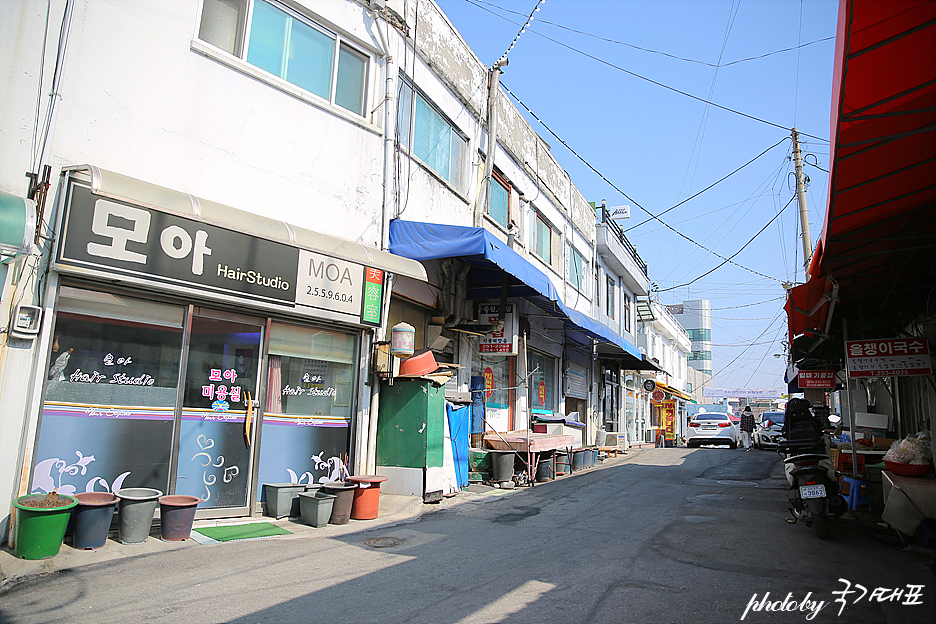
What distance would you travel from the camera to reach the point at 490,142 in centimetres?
1538

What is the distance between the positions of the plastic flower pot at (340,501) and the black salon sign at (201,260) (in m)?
2.62

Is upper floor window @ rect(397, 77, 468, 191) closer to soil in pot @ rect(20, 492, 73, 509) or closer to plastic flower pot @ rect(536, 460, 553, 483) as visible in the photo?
plastic flower pot @ rect(536, 460, 553, 483)

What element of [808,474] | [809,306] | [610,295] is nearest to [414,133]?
[809,306]

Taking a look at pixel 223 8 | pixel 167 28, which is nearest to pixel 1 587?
pixel 167 28

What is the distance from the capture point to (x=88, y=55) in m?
6.95

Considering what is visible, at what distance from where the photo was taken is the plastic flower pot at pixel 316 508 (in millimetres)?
8102

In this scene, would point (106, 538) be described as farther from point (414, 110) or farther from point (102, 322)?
point (414, 110)

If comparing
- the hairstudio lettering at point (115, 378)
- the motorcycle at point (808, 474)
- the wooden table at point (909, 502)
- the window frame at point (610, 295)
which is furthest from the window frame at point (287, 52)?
the window frame at point (610, 295)

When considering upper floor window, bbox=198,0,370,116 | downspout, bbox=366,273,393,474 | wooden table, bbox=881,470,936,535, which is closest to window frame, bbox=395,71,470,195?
upper floor window, bbox=198,0,370,116

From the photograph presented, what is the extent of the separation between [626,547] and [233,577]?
4317mm

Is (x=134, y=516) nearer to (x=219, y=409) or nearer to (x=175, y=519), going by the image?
(x=175, y=519)

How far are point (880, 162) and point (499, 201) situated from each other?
450 inches

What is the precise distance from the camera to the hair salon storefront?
6.60 metres

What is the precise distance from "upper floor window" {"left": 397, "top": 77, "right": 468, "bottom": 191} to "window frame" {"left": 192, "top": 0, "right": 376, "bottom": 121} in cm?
92
